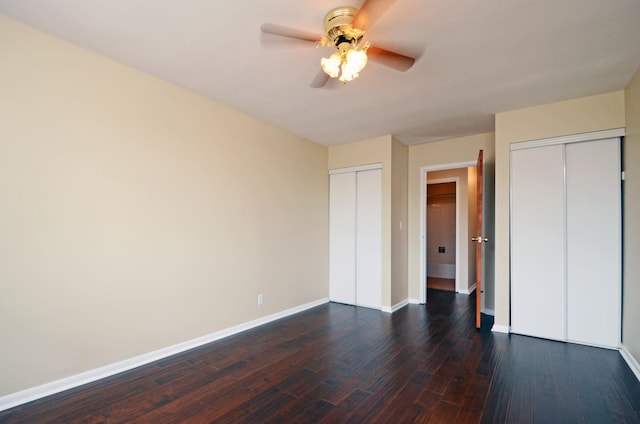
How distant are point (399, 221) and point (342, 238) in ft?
3.05

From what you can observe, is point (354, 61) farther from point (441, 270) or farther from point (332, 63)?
point (441, 270)

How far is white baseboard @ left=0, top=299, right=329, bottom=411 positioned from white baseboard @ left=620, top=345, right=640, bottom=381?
11.7 feet

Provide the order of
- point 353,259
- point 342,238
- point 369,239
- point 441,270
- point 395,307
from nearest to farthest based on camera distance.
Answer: point 395,307, point 369,239, point 353,259, point 342,238, point 441,270

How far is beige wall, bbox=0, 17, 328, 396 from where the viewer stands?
204 centimetres

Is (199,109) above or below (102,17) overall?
below

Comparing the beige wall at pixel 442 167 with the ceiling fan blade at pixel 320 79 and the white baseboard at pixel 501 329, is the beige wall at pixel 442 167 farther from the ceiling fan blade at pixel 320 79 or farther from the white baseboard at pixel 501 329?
the ceiling fan blade at pixel 320 79

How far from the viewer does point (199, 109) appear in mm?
3121

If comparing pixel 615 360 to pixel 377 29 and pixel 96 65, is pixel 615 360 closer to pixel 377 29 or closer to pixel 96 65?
pixel 377 29

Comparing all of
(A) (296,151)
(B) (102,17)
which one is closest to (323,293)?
(A) (296,151)

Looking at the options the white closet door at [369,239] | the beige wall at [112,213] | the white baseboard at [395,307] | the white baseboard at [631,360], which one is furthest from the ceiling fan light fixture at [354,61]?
the white baseboard at [395,307]

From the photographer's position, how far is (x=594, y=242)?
304cm

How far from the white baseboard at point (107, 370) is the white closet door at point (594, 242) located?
138 inches

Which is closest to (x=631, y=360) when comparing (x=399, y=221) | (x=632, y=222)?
(x=632, y=222)

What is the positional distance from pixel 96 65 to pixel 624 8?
3.66 metres
